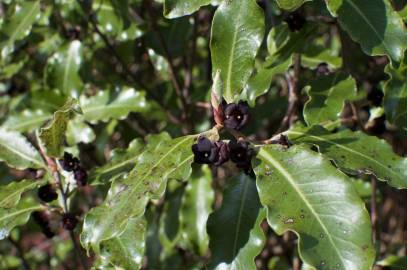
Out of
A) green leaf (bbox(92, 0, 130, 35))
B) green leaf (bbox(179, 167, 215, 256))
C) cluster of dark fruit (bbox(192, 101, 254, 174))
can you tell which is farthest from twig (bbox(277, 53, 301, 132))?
green leaf (bbox(92, 0, 130, 35))

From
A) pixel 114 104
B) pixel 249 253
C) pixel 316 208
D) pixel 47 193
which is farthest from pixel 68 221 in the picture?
pixel 316 208

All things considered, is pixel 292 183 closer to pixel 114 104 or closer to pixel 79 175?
pixel 79 175

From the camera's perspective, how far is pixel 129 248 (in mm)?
2080

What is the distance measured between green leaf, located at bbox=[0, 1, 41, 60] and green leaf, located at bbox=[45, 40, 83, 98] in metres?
0.22

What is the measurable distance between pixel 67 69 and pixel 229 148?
138cm

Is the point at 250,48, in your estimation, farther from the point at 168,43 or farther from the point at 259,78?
the point at 168,43

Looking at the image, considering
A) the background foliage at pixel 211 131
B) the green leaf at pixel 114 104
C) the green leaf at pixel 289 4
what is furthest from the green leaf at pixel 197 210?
the green leaf at pixel 289 4

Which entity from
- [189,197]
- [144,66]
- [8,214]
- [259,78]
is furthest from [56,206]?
[144,66]

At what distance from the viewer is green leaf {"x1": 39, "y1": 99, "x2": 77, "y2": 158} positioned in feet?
6.49

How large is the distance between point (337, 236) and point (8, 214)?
1.12 m

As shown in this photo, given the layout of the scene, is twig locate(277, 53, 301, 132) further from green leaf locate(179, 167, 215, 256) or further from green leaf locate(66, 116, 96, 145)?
green leaf locate(66, 116, 96, 145)

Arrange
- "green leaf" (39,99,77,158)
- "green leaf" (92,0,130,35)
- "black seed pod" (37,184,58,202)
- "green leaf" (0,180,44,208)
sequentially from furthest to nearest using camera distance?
"green leaf" (92,0,130,35) → "black seed pod" (37,184,58,202) → "green leaf" (0,180,44,208) → "green leaf" (39,99,77,158)

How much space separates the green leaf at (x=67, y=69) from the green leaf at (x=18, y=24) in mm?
221

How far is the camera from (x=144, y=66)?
4.12m
